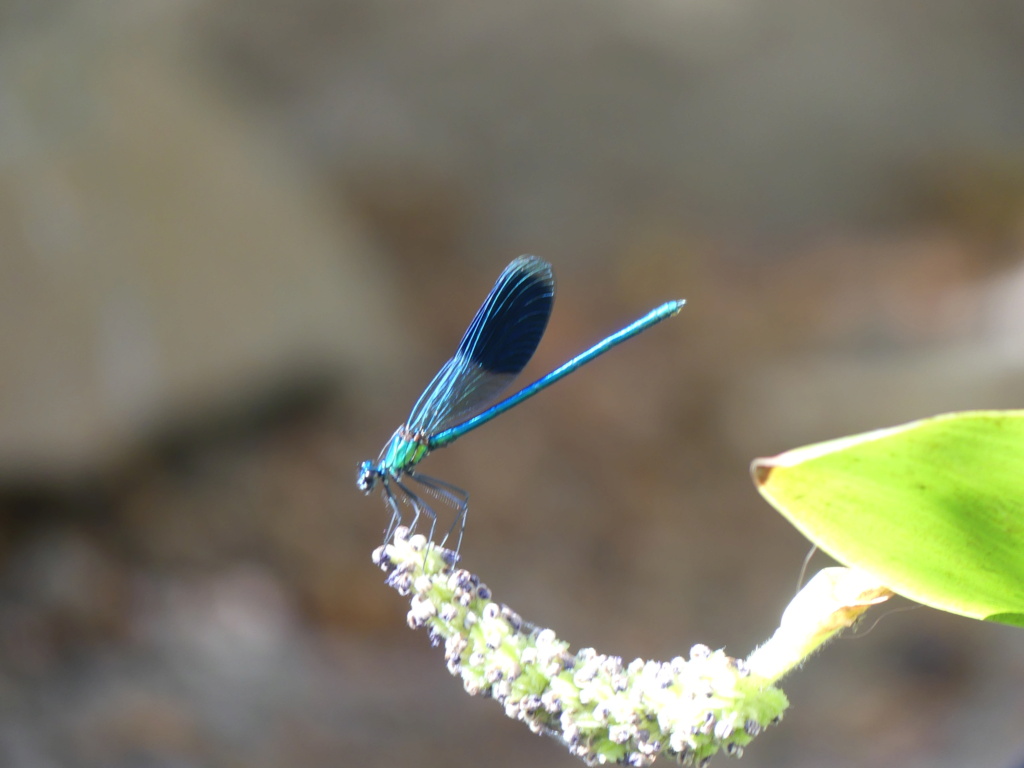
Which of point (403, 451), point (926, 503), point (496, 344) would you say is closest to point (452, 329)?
point (496, 344)

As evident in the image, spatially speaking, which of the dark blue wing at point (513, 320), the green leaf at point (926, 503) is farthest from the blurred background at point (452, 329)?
the green leaf at point (926, 503)

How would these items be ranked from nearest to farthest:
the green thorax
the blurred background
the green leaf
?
the green leaf, the green thorax, the blurred background

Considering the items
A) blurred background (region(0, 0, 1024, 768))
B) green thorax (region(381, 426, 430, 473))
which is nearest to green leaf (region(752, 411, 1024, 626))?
green thorax (region(381, 426, 430, 473))

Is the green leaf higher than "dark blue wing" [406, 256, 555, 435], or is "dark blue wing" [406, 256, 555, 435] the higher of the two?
"dark blue wing" [406, 256, 555, 435]

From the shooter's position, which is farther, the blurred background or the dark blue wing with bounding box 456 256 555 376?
the blurred background

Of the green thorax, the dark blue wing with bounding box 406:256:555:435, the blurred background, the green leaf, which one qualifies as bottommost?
the green leaf

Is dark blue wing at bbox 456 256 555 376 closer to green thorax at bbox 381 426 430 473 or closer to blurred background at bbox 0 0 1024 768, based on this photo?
green thorax at bbox 381 426 430 473
